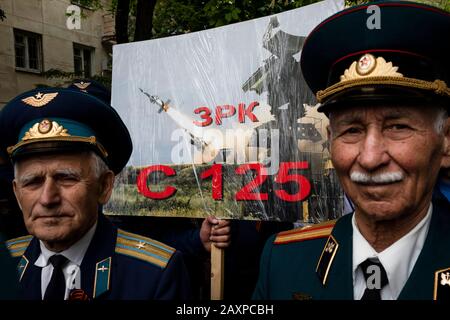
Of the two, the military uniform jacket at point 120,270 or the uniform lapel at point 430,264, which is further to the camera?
the military uniform jacket at point 120,270

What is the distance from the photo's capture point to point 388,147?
143 centimetres

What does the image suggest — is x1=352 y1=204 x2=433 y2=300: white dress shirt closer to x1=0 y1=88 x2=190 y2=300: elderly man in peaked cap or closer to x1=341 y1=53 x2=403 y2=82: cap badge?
x1=341 y1=53 x2=403 y2=82: cap badge

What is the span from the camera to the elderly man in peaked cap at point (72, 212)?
6.47ft

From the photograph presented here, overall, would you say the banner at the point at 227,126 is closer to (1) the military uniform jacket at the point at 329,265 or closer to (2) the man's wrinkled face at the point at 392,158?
(1) the military uniform jacket at the point at 329,265

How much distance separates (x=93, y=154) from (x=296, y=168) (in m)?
1.16

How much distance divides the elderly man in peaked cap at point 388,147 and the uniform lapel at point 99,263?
0.91 metres

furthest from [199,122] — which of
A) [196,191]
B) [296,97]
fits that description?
[296,97]

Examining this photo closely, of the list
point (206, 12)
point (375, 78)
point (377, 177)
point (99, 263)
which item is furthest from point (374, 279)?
point (206, 12)

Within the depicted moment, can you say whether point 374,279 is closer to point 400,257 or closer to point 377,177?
point 400,257

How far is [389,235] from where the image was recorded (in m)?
1.54

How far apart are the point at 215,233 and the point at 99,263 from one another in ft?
2.96

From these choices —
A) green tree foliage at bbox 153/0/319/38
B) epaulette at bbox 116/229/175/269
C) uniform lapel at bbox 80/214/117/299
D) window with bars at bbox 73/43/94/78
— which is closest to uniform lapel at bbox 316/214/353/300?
epaulette at bbox 116/229/175/269

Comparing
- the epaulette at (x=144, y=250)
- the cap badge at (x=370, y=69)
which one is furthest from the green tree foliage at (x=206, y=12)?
the cap badge at (x=370, y=69)

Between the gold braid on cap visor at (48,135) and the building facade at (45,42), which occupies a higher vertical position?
the building facade at (45,42)
